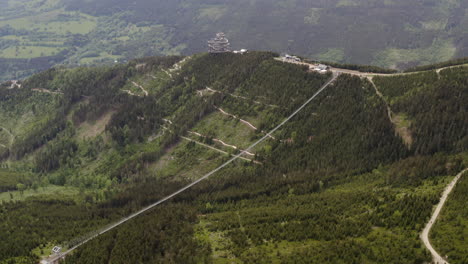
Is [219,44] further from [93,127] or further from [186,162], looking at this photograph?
[186,162]

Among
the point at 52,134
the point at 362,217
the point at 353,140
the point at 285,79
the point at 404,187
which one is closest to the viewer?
the point at 362,217

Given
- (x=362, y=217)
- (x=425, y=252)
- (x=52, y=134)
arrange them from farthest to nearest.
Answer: (x=52, y=134)
(x=362, y=217)
(x=425, y=252)

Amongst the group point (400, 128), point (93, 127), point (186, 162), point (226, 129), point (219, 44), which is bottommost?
point (93, 127)

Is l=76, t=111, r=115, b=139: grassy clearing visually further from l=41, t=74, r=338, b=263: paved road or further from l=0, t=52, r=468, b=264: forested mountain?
l=41, t=74, r=338, b=263: paved road

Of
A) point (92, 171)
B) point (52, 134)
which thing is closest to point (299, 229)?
point (92, 171)

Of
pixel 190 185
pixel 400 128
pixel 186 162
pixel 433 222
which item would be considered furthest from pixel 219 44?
pixel 433 222

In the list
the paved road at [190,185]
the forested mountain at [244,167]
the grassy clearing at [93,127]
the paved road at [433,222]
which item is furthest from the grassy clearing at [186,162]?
the paved road at [433,222]

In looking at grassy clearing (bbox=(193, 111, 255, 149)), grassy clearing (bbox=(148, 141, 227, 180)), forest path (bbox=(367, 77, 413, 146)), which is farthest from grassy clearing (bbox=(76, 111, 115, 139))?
forest path (bbox=(367, 77, 413, 146))

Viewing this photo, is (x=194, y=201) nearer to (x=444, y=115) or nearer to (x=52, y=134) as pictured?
(x=444, y=115)
